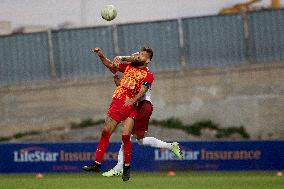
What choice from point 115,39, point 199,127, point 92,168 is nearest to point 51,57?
point 115,39

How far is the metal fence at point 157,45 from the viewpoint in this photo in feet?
153

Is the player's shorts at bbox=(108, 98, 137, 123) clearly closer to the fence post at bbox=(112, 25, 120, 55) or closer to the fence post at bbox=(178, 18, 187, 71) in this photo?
the fence post at bbox=(178, 18, 187, 71)

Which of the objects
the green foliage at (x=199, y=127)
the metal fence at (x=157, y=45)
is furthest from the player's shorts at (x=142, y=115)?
the metal fence at (x=157, y=45)

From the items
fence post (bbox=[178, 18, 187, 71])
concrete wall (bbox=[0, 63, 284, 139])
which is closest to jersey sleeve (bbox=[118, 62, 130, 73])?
concrete wall (bbox=[0, 63, 284, 139])

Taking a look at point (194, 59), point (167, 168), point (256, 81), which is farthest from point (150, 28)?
point (167, 168)

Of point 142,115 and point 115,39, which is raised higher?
point 115,39

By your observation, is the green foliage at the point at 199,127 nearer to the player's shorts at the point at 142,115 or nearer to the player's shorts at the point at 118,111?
the player's shorts at the point at 142,115

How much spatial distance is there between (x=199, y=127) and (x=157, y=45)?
18.2 feet

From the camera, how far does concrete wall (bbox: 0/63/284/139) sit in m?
45.7

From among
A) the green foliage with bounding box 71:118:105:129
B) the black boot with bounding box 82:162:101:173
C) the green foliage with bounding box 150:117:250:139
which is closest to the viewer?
the black boot with bounding box 82:162:101:173

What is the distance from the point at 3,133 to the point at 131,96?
33.3 metres

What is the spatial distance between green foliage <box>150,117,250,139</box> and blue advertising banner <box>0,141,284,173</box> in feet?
61.0

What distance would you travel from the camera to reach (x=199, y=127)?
46438 mm

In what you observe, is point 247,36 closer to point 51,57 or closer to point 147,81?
point 51,57
